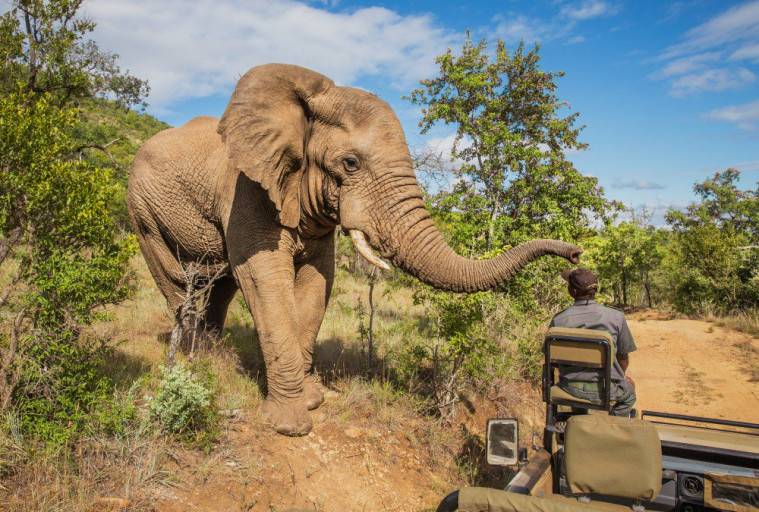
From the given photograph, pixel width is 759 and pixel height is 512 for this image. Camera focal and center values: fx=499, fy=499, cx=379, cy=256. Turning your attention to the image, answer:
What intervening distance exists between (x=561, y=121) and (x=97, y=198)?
29.9ft

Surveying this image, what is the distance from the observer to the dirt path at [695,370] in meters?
Result: 9.32

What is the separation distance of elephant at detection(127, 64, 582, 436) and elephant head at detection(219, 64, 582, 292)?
11mm

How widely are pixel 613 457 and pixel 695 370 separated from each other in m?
10.7

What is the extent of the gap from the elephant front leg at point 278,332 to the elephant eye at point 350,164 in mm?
1311

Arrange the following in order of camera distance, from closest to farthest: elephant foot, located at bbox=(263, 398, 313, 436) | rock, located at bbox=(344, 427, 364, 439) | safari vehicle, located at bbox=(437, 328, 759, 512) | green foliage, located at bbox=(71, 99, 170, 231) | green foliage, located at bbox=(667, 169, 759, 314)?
safari vehicle, located at bbox=(437, 328, 759, 512), elephant foot, located at bbox=(263, 398, 313, 436), rock, located at bbox=(344, 427, 364, 439), green foliage, located at bbox=(667, 169, 759, 314), green foliage, located at bbox=(71, 99, 170, 231)

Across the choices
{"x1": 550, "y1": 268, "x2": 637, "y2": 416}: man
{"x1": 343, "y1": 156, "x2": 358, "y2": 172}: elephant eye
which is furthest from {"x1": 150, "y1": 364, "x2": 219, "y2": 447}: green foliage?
{"x1": 550, "y1": 268, "x2": 637, "y2": 416}: man

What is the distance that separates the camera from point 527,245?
4605mm

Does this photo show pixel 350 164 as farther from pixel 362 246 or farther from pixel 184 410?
pixel 184 410

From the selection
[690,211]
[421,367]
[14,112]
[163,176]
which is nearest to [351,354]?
[421,367]

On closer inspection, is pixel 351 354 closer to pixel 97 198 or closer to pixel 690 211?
pixel 97 198

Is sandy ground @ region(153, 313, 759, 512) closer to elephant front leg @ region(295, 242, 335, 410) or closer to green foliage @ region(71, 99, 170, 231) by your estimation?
elephant front leg @ region(295, 242, 335, 410)

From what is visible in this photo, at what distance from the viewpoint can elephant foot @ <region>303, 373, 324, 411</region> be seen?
19.8ft

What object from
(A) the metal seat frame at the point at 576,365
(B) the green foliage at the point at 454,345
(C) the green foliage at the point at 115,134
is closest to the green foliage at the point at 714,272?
(B) the green foliage at the point at 454,345

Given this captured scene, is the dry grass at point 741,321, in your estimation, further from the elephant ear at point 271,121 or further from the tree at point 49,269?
the tree at point 49,269
